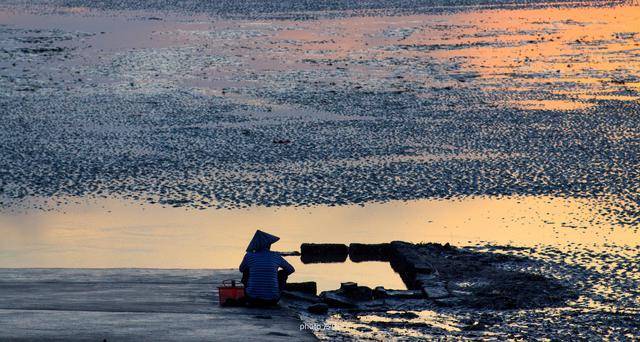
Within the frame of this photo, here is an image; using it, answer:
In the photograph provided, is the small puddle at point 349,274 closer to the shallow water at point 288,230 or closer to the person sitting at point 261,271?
the shallow water at point 288,230

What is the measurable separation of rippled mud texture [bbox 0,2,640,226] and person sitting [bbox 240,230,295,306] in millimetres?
6671

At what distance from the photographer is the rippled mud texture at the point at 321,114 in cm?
2156

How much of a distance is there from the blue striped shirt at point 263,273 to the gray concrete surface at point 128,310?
0.22 m

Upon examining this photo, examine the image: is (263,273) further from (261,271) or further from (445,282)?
(445,282)

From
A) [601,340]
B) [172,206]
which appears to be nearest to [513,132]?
[172,206]

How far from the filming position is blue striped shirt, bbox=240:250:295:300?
1341 cm

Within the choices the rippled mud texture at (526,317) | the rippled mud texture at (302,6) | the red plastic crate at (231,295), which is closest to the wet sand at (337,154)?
the rippled mud texture at (526,317)

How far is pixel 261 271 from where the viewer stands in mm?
13398

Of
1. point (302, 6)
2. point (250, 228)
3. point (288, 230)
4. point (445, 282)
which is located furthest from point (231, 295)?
point (302, 6)

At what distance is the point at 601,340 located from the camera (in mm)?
12602

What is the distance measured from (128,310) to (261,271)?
167 centimetres

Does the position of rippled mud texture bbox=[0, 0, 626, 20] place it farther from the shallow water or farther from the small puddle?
the small puddle

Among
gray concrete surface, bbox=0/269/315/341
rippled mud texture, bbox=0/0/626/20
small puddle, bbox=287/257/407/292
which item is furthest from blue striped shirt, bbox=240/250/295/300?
rippled mud texture, bbox=0/0/626/20

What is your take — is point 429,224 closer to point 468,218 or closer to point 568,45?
point 468,218
